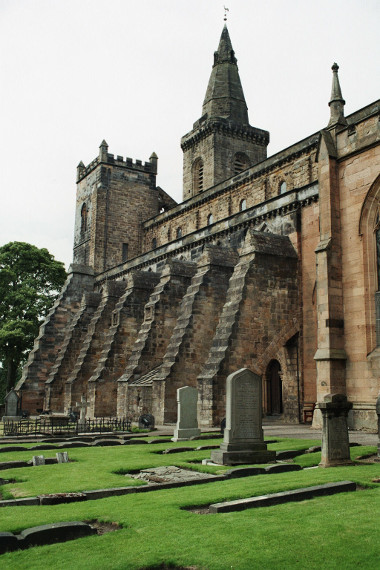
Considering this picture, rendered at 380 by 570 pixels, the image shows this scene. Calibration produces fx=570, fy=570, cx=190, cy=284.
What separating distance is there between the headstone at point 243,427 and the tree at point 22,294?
3121cm

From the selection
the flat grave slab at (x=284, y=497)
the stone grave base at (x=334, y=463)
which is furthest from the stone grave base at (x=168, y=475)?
the stone grave base at (x=334, y=463)

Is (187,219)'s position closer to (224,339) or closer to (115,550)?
(224,339)

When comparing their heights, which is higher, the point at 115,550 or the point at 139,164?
the point at 139,164

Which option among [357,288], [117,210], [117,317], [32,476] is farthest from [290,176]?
[32,476]

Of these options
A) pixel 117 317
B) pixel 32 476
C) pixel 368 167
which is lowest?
pixel 32 476

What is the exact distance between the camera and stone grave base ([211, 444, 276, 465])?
11664 millimetres

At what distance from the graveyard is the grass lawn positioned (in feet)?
0.04

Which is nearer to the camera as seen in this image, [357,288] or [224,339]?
[357,288]

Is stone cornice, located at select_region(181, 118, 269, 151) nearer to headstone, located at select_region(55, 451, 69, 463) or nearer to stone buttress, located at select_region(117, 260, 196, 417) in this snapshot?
stone buttress, located at select_region(117, 260, 196, 417)

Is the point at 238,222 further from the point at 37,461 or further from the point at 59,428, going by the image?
the point at 37,461

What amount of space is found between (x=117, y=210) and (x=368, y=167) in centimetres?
3245

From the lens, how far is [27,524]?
21.7 ft

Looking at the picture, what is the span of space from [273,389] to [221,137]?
1020 inches

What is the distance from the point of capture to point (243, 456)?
1180cm
